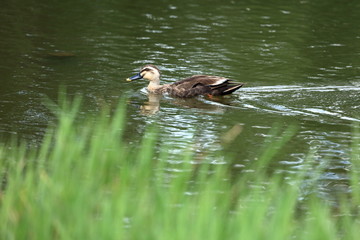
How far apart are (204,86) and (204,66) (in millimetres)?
2060

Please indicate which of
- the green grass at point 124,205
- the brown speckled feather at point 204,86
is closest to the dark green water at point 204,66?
the brown speckled feather at point 204,86

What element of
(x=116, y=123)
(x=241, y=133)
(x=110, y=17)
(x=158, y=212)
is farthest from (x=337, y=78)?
(x=158, y=212)

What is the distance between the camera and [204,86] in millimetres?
13008

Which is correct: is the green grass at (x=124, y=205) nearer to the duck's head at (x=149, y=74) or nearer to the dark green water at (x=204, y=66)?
the dark green water at (x=204, y=66)

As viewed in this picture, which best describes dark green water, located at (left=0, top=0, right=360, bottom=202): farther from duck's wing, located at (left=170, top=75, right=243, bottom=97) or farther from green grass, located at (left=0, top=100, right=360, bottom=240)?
green grass, located at (left=0, top=100, right=360, bottom=240)

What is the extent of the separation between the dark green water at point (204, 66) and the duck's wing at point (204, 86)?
0.63 ft

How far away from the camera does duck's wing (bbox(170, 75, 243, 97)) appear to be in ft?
42.4

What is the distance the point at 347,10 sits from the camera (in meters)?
20.9

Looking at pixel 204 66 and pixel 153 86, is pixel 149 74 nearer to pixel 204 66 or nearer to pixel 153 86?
pixel 153 86

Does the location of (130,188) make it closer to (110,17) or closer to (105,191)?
(105,191)

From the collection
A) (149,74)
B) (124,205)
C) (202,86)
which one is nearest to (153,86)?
(149,74)

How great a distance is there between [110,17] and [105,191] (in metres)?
13.8

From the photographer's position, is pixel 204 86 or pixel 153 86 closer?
pixel 204 86

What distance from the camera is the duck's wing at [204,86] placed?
42.4ft
